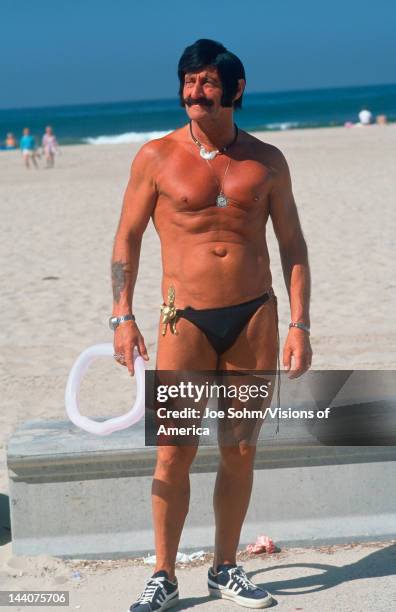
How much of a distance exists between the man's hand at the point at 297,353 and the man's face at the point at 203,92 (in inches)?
35.0

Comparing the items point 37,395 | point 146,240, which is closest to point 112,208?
point 146,240

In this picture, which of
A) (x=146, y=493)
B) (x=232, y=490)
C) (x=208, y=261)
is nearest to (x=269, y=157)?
(x=208, y=261)

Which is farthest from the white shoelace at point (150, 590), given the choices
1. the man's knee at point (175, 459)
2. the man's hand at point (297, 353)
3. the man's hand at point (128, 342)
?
the man's hand at point (297, 353)

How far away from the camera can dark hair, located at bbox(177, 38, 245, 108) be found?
136 inches

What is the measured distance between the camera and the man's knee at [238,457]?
366cm

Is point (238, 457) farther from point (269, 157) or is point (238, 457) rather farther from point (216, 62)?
point (216, 62)

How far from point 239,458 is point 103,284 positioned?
7035 millimetres

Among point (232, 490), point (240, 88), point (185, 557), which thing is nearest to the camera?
point (240, 88)

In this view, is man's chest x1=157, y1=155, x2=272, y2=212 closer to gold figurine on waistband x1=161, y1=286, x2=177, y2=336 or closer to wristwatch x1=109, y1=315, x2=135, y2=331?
gold figurine on waistband x1=161, y1=286, x2=177, y2=336

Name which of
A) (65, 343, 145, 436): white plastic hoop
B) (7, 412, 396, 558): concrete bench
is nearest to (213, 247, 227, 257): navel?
(65, 343, 145, 436): white plastic hoop

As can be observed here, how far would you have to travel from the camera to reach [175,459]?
3.61 meters

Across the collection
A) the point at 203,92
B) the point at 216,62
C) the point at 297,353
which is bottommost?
the point at 297,353

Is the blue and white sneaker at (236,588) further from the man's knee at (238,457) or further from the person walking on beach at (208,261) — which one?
the man's knee at (238,457)
